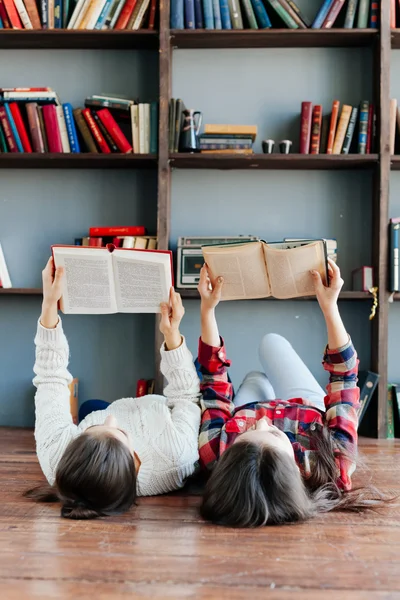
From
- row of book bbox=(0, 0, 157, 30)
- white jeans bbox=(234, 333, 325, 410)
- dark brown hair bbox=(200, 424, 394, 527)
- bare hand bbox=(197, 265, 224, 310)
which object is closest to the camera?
dark brown hair bbox=(200, 424, 394, 527)

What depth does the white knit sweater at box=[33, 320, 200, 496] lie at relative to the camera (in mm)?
1638

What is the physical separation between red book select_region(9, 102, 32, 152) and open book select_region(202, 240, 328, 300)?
1.44 metres

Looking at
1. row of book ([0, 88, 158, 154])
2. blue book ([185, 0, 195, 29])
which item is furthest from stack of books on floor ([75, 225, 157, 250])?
blue book ([185, 0, 195, 29])

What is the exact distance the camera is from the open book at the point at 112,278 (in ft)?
5.77

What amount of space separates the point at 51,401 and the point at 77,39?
1982 millimetres

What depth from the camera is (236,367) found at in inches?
121

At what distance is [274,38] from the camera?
9.57 feet

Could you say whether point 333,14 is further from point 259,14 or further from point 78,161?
point 78,161

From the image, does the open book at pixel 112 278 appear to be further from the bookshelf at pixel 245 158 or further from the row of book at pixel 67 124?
the row of book at pixel 67 124

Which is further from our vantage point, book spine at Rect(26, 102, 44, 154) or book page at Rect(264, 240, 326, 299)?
book spine at Rect(26, 102, 44, 154)

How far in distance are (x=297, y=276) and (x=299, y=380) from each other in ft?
1.80

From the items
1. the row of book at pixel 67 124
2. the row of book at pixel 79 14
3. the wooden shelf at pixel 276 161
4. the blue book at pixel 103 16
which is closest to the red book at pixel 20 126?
the row of book at pixel 67 124

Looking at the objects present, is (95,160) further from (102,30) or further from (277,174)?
(277,174)

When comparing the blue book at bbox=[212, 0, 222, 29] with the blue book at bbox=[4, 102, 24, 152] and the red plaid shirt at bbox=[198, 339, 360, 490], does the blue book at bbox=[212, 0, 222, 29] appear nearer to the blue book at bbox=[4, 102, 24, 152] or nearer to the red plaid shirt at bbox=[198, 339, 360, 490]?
the blue book at bbox=[4, 102, 24, 152]
